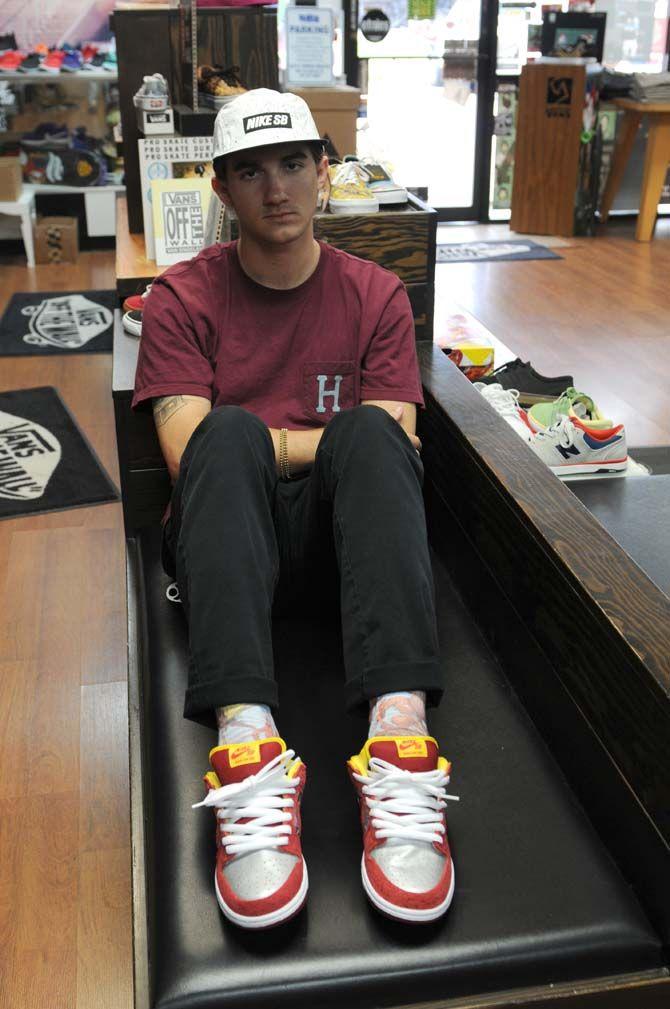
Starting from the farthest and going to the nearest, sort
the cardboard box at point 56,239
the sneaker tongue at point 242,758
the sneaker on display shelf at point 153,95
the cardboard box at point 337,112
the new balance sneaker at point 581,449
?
the cardboard box at point 56,239 < the cardboard box at point 337,112 < the sneaker on display shelf at point 153,95 < the new balance sneaker at point 581,449 < the sneaker tongue at point 242,758

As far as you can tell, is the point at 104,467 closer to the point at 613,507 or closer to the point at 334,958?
the point at 613,507

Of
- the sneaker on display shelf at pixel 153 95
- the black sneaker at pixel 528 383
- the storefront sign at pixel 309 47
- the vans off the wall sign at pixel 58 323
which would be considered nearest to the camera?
the black sneaker at pixel 528 383

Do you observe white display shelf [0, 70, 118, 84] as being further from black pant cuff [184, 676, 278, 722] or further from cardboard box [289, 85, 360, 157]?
black pant cuff [184, 676, 278, 722]

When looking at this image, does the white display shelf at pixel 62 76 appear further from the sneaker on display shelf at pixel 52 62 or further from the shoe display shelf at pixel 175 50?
the shoe display shelf at pixel 175 50

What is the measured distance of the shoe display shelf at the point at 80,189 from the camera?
5586mm

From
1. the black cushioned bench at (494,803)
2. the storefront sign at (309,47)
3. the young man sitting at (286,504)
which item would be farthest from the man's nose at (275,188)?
the storefront sign at (309,47)

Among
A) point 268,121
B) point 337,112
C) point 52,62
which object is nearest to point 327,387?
point 268,121

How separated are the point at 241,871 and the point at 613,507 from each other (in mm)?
990

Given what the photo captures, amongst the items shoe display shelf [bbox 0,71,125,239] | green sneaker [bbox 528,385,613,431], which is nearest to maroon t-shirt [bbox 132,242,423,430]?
green sneaker [bbox 528,385,613,431]

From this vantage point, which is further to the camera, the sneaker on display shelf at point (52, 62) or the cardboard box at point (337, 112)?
the sneaker on display shelf at point (52, 62)

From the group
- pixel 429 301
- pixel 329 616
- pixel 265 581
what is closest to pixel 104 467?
pixel 429 301

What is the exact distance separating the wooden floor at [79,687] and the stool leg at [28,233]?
61.8 inches

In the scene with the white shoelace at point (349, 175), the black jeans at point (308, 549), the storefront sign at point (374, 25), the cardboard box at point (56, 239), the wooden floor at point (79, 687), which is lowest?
the wooden floor at point (79, 687)

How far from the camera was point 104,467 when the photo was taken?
3061 mm
